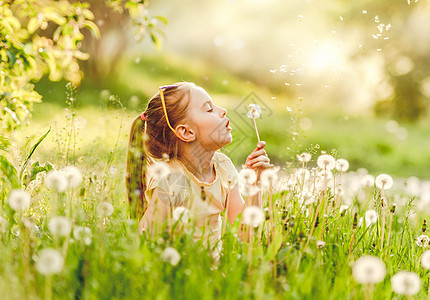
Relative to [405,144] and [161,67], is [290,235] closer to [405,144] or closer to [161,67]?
[405,144]

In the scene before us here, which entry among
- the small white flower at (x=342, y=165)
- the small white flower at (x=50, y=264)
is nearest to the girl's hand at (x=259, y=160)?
the small white flower at (x=342, y=165)

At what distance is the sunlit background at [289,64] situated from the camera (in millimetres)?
10656

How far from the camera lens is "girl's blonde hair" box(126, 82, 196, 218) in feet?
8.52

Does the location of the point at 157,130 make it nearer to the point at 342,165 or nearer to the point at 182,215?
the point at 182,215

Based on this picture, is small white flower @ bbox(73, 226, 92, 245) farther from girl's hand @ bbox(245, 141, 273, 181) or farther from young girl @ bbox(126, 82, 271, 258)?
girl's hand @ bbox(245, 141, 273, 181)

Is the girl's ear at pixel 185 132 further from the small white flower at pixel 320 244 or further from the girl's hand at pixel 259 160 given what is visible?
the small white flower at pixel 320 244

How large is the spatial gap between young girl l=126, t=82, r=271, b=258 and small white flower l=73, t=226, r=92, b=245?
51 cm

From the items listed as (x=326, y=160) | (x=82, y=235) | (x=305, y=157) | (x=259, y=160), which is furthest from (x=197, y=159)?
(x=82, y=235)

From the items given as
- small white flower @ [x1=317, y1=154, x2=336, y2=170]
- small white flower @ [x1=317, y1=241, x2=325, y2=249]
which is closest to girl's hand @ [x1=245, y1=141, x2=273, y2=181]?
small white flower @ [x1=317, y1=154, x2=336, y2=170]

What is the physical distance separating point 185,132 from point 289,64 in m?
10.9

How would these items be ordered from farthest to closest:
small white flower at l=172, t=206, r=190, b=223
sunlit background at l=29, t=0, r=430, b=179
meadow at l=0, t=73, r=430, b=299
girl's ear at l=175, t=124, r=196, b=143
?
1. sunlit background at l=29, t=0, r=430, b=179
2. girl's ear at l=175, t=124, r=196, b=143
3. small white flower at l=172, t=206, r=190, b=223
4. meadow at l=0, t=73, r=430, b=299

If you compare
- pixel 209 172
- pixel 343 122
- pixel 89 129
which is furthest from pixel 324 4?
pixel 209 172

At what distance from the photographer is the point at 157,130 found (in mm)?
2682

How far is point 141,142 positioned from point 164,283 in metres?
1.16
